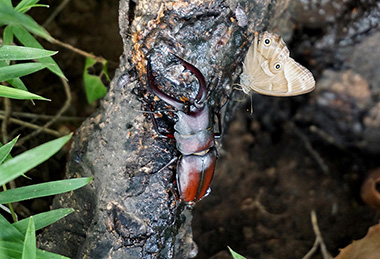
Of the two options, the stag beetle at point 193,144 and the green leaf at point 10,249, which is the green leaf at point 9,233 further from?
the stag beetle at point 193,144

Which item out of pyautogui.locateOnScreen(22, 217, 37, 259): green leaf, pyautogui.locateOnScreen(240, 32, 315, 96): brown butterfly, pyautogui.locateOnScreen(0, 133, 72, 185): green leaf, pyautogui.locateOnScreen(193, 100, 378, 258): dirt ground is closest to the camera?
pyautogui.locateOnScreen(0, 133, 72, 185): green leaf

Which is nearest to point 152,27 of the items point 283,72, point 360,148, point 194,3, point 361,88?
point 194,3

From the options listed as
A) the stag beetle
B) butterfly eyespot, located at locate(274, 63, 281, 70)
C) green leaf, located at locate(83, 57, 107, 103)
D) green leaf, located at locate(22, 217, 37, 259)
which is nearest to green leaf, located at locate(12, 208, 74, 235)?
green leaf, located at locate(22, 217, 37, 259)

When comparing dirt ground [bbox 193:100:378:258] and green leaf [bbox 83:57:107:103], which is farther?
dirt ground [bbox 193:100:378:258]

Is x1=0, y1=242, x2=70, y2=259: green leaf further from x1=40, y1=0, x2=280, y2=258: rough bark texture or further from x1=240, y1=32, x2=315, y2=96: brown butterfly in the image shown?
x1=240, y1=32, x2=315, y2=96: brown butterfly

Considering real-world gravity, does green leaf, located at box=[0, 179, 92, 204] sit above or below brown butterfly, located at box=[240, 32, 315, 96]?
below

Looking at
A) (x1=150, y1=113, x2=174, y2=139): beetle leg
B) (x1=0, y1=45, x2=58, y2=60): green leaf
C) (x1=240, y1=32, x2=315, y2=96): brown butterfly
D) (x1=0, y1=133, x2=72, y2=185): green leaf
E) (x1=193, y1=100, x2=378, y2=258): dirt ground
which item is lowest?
(x1=193, y1=100, x2=378, y2=258): dirt ground

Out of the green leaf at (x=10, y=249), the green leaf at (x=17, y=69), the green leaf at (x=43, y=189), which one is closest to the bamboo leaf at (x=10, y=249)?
the green leaf at (x=10, y=249)
